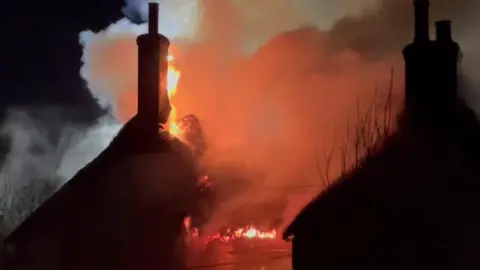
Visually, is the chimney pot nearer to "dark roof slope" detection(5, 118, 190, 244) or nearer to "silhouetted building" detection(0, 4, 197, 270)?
"silhouetted building" detection(0, 4, 197, 270)

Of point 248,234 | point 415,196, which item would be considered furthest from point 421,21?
point 248,234

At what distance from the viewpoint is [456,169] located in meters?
15.4

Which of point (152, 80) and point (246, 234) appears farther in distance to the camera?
point (246, 234)

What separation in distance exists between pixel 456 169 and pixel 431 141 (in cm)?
80

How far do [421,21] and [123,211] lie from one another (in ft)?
27.4

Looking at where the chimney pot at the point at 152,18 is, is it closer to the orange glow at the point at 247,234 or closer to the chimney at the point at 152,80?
the chimney at the point at 152,80

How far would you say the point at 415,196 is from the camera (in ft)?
50.7

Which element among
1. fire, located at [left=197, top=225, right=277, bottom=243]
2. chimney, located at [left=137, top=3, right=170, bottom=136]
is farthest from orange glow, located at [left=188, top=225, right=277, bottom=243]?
chimney, located at [left=137, top=3, right=170, bottom=136]

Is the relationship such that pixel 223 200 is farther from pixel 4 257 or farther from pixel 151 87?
pixel 4 257

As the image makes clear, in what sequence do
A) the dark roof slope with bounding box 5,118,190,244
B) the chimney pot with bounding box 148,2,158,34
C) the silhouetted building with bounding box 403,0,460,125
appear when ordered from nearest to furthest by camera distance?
the silhouetted building with bounding box 403,0,460,125 → the dark roof slope with bounding box 5,118,190,244 → the chimney pot with bounding box 148,2,158,34

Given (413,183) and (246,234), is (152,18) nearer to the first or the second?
(246,234)

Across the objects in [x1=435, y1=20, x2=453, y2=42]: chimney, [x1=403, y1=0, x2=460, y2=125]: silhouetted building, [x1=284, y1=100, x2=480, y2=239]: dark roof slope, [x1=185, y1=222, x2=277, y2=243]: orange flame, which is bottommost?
[x1=185, y1=222, x2=277, y2=243]: orange flame

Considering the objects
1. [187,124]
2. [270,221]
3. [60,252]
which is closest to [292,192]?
[270,221]

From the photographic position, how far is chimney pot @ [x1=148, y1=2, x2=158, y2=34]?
65.2 ft
